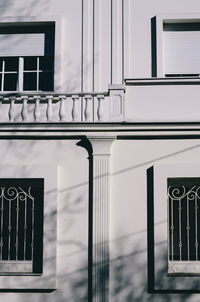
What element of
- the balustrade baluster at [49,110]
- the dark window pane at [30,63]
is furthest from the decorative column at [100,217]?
the dark window pane at [30,63]

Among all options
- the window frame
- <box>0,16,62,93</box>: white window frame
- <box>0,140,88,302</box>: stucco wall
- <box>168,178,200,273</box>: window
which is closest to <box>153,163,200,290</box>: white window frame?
the window frame

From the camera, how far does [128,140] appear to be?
9.77m

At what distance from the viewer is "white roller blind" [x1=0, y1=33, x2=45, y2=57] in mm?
11867

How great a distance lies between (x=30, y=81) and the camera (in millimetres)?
12094

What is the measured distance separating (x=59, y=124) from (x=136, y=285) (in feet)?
10.9

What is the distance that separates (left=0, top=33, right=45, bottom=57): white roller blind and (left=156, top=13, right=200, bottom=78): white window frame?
105 inches

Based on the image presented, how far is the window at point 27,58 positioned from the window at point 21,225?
292cm

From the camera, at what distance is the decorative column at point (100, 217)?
9.28 m

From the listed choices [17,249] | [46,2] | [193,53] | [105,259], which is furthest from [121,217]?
[46,2]

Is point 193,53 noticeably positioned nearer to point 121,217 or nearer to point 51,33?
point 51,33

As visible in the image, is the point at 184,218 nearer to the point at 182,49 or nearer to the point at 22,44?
the point at 182,49

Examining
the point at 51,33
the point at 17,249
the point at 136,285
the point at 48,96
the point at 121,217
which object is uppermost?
the point at 51,33

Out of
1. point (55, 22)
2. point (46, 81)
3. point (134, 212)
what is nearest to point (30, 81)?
point (46, 81)

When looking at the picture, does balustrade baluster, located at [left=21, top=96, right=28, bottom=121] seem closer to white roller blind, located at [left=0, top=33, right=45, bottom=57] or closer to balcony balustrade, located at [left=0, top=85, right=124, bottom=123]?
balcony balustrade, located at [left=0, top=85, right=124, bottom=123]
